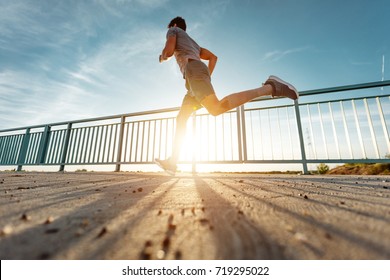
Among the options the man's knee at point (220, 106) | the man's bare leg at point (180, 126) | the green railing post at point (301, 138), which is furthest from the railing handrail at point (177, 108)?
the man's knee at point (220, 106)

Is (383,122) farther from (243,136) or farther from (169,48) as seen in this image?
(169,48)

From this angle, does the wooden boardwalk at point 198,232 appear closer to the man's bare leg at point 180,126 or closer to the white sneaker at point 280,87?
the white sneaker at point 280,87

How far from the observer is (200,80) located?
2.22 meters

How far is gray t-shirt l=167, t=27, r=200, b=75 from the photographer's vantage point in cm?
240

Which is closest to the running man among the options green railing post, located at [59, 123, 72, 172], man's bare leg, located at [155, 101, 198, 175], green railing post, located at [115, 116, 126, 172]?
man's bare leg, located at [155, 101, 198, 175]

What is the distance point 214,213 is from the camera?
87 cm

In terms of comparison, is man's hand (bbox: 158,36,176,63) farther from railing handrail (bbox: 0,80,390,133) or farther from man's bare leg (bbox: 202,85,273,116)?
railing handrail (bbox: 0,80,390,133)

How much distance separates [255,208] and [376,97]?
3.82 m

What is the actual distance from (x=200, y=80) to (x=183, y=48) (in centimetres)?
53

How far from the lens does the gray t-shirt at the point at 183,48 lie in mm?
2400

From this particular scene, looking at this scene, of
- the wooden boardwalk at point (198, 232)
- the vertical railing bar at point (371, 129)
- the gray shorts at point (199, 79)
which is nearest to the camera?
the wooden boardwalk at point (198, 232)

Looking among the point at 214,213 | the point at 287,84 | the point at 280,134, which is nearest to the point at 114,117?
the point at 280,134

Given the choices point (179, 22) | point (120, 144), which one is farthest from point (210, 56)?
point (120, 144)
